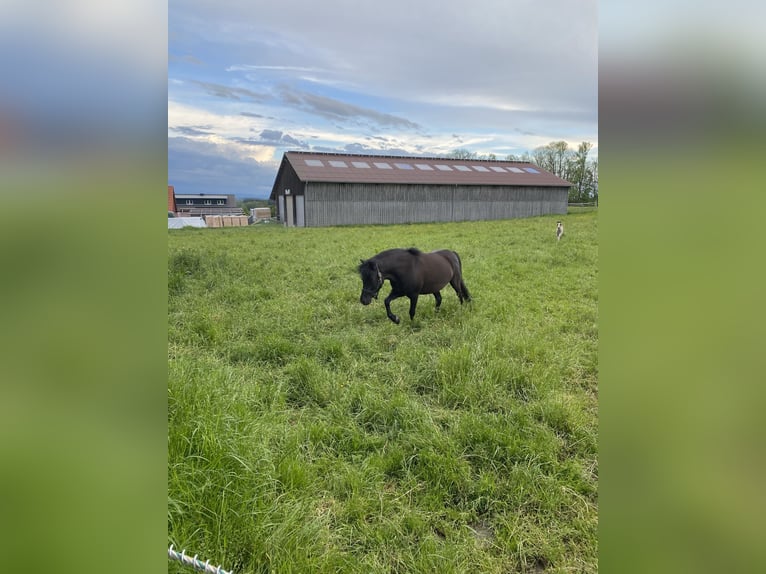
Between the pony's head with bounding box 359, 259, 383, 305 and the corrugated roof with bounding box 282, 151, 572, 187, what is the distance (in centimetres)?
1717

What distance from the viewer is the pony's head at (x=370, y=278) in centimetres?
564

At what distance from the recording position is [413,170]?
26.9 meters

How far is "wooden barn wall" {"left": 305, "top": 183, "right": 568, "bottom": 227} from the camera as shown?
74.3ft

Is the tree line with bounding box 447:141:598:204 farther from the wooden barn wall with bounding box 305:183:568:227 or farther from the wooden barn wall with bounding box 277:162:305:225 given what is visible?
the wooden barn wall with bounding box 277:162:305:225

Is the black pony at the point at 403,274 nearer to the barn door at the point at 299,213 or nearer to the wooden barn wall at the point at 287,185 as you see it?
the barn door at the point at 299,213

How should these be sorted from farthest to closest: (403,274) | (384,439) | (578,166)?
1. (403,274)
2. (578,166)
3. (384,439)
